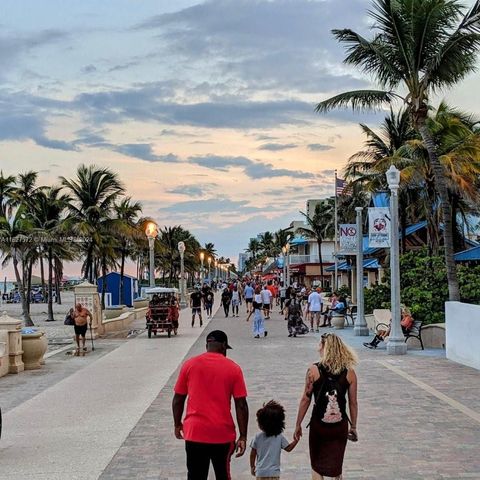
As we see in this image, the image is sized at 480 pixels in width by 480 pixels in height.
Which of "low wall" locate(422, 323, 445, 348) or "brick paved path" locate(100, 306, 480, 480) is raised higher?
"low wall" locate(422, 323, 445, 348)

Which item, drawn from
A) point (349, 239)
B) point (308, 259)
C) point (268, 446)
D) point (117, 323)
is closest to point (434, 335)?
point (349, 239)

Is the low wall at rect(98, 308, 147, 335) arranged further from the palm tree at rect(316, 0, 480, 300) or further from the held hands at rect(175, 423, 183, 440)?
the held hands at rect(175, 423, 183, 440)

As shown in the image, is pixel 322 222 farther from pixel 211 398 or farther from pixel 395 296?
pixel 211 398

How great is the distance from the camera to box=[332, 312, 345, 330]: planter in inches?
1078

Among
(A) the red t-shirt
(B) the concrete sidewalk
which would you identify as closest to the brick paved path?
(B) the concrete sidewalk

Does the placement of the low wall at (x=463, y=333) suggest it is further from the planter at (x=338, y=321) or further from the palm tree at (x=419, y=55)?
the planter at (x=338, y=321)

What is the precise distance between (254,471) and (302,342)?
54.4ft

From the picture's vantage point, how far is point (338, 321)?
27.4 m

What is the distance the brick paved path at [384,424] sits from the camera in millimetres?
7316

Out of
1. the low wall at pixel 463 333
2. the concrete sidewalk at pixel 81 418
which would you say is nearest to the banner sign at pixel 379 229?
the low wall at pixel 463 333

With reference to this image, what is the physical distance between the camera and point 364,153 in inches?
1410

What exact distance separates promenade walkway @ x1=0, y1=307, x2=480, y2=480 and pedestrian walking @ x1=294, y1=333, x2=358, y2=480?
1720 mm

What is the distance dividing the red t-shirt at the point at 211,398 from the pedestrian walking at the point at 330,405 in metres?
0.66

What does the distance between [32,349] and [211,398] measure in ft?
41.2
